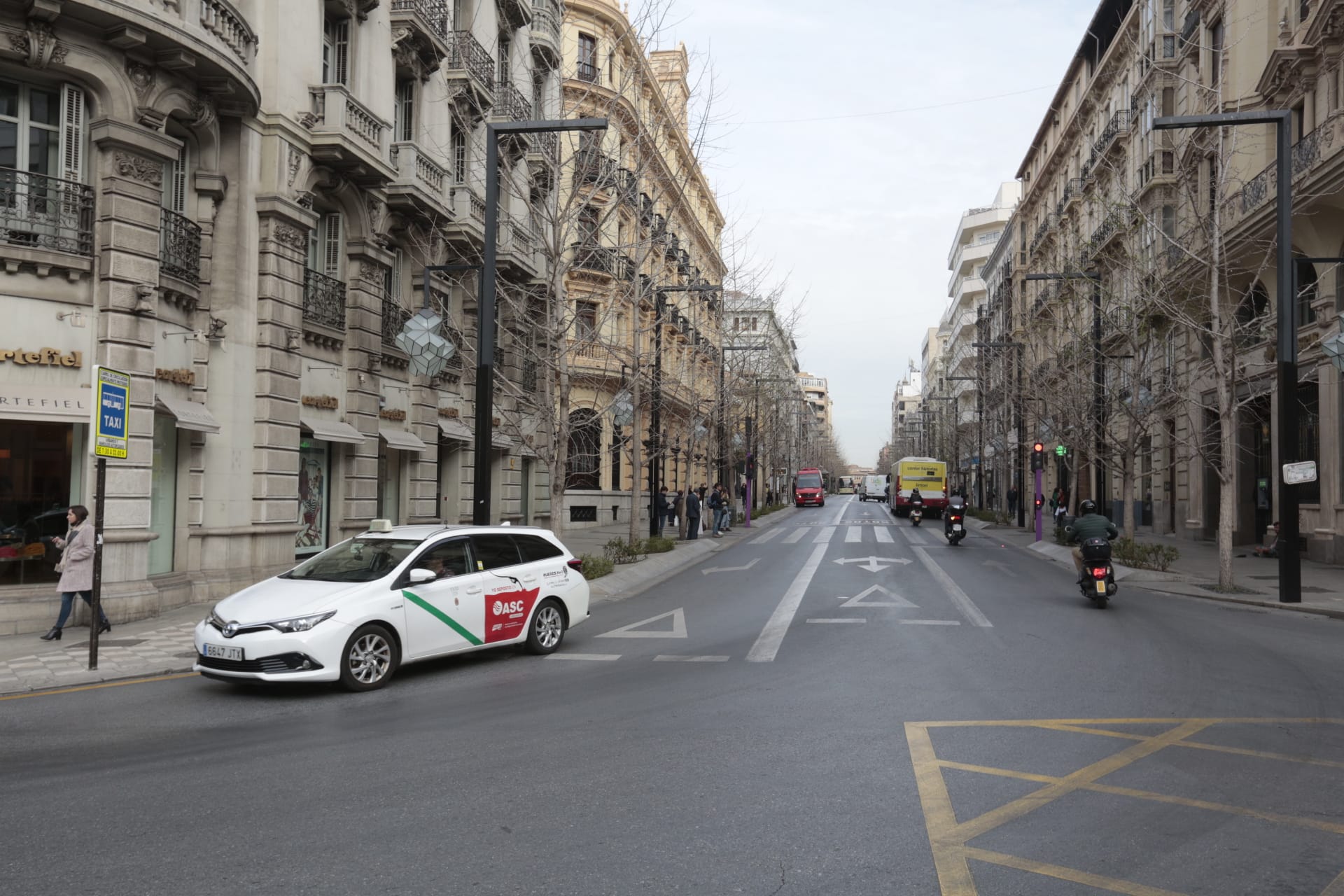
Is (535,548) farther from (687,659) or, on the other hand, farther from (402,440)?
(402,440)

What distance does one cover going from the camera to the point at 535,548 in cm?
1148

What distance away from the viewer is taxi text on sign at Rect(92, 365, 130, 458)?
977cm

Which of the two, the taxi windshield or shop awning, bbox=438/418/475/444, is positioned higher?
shop awning, bbox=438/418/475/444

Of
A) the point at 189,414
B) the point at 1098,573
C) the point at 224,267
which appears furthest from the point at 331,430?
the point at 1098,573

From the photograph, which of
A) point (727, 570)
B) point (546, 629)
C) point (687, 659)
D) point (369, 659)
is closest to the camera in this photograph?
point (369, 659)

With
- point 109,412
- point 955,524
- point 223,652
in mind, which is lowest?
point 223,652

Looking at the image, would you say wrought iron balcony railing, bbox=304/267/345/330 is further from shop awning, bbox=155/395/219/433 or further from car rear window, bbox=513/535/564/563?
car rear window, bbox=513/535/564/563

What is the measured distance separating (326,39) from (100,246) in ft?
26.5

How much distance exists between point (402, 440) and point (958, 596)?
11703 millimetres

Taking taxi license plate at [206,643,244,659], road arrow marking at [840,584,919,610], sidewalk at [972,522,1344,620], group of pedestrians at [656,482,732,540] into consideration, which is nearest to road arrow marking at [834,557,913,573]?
sidewalk at [972,522,1344,620]

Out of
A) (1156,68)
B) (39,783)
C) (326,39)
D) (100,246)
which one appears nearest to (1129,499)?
(1156,68)

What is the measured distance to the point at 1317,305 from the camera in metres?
22.6

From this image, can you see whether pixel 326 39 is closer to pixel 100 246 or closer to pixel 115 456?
pixel 100 246

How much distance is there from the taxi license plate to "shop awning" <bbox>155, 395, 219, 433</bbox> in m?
6.50
